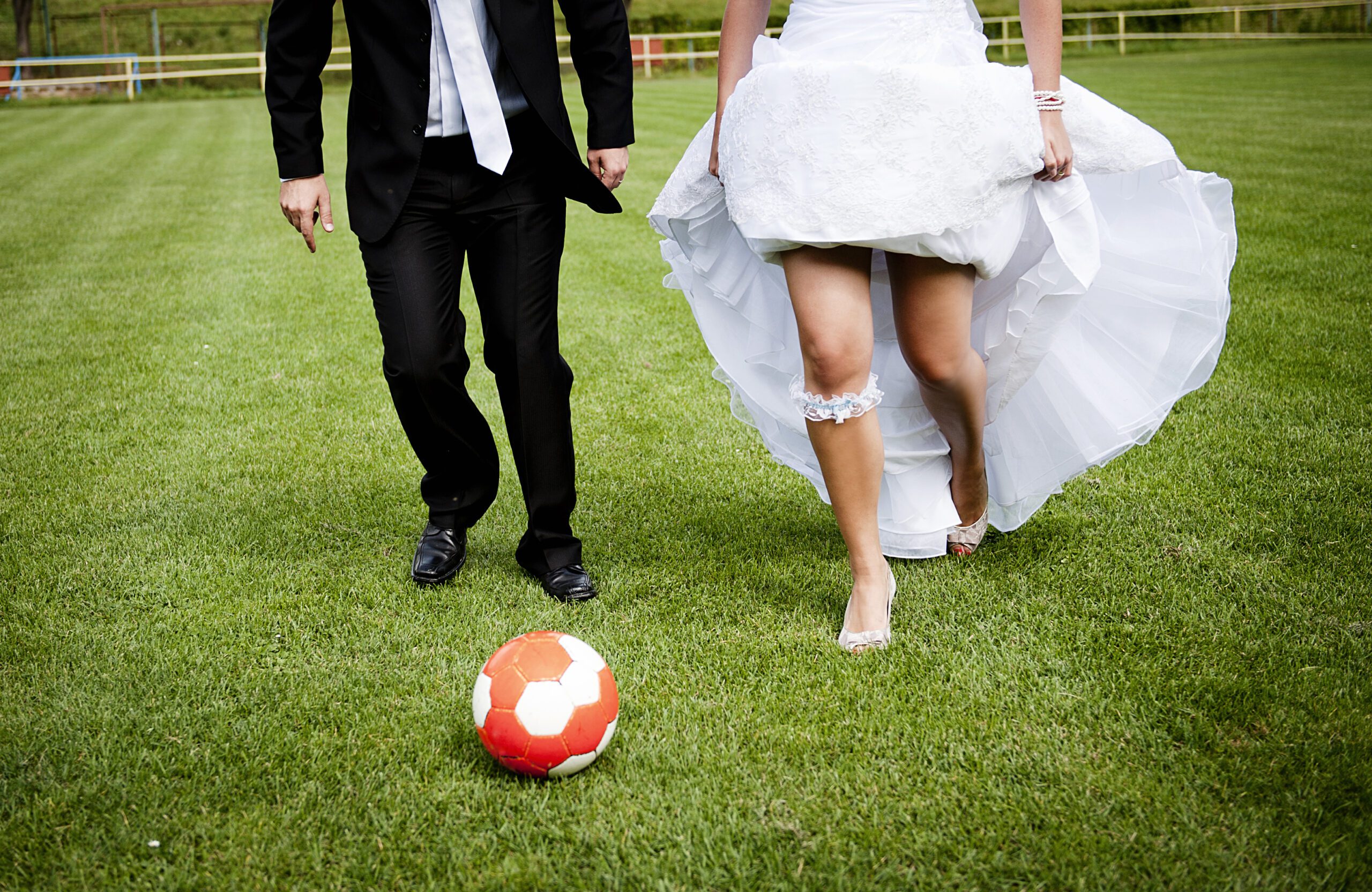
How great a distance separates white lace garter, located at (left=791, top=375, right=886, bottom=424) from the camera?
2.68 meters

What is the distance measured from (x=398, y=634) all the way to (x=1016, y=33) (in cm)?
3851

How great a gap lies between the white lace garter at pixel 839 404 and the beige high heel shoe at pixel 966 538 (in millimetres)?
778

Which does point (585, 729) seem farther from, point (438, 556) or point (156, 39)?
point (156, 39)

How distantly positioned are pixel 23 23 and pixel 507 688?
140 ft

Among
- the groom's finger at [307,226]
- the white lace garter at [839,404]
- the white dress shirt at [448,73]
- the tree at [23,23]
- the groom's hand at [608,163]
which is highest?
the tree at [23,23]

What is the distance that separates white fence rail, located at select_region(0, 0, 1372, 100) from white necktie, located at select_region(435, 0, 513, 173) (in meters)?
26.2

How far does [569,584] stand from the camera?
3047 mm

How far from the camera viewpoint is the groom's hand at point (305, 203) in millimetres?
2951

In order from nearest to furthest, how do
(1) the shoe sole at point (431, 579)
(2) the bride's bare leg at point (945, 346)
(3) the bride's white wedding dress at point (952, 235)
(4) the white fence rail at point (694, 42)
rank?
(3) the bride's white wedding dress at point (952, 235)
(2) the bride's bare leg at point (945, 346)
(1) the shoe sole at point (431, 579)
(4) the white fence rail at point (694, 42)

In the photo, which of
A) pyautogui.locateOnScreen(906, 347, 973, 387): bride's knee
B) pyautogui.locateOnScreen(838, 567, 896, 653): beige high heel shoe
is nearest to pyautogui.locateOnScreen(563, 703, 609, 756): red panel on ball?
pyautogui.locateOnScreen(838, 567, 896, 653): beige high heel shoe

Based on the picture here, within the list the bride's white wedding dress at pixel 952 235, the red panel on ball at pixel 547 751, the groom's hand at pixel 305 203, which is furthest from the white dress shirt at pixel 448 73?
the red panel on ball at pixel 547 751

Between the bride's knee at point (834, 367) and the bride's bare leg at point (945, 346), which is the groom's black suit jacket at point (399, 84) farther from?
the bride's bare leg at point (945, 346)

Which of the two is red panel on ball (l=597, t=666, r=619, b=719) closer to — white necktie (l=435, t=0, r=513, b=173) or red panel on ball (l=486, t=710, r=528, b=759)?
red panel on ball (l=486, t=710, r=528, b=759)

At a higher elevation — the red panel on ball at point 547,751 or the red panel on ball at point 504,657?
the red panel on ball at point 504,657
